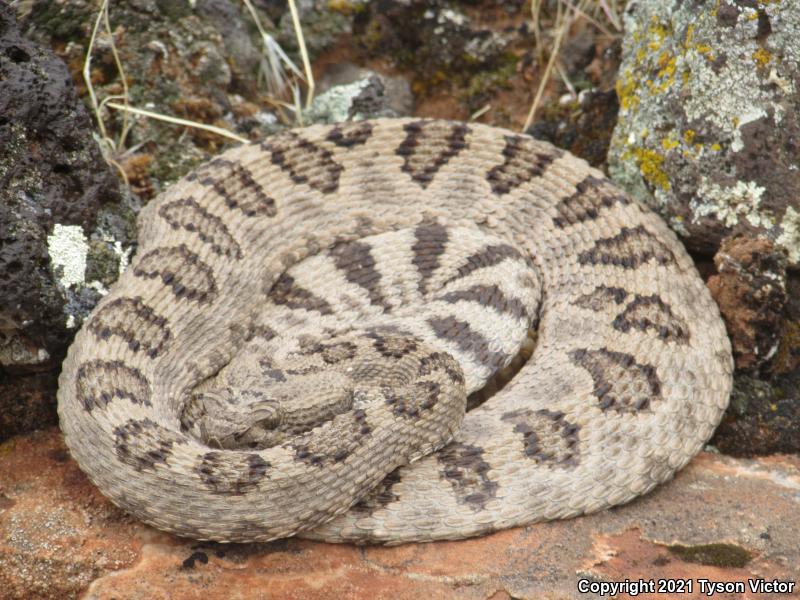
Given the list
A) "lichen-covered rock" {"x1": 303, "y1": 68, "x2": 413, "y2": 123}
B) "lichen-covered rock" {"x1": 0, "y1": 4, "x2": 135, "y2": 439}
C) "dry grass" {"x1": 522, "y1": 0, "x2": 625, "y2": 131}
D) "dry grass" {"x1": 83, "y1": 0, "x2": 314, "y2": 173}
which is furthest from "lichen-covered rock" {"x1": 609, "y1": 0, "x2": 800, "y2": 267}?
"lichen-covered rock" {"x1": 0, "y1": 4, "x2": 135, "y2": 439}

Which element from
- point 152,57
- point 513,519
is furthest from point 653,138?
point 152,57

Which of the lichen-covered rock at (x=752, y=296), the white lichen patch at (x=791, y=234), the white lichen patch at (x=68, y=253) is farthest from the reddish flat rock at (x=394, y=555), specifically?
the white lichen patch at (x=791, y=234)

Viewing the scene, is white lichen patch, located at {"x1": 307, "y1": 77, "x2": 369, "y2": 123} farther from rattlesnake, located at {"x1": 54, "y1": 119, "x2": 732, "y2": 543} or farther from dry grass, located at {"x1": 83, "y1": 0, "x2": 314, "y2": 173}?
rattlesnake, located at {"x1": 54, "y1": 119, "x2": 732, "y2": 543}

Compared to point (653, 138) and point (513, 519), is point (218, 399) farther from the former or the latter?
point (653, 138)

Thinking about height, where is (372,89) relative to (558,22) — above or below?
below

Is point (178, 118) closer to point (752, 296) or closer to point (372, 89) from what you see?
point (372, 89)

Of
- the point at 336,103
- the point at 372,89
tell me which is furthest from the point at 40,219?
the point at 372,89
